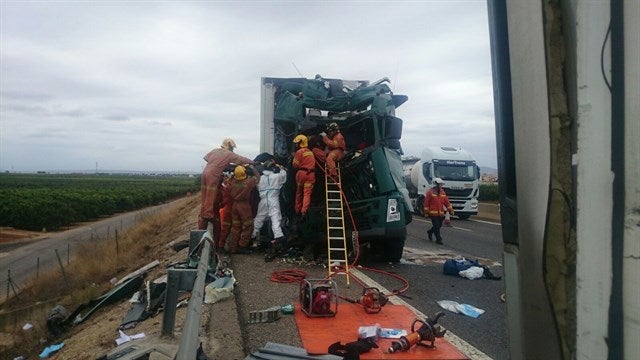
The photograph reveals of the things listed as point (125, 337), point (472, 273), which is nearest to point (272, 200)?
point (472, 273)

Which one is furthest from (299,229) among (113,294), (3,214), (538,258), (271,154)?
(3,214)

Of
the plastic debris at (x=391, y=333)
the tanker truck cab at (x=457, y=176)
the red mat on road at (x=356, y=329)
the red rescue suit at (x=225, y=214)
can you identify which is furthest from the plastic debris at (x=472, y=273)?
the tanker truck cab at (x=457, y=176)

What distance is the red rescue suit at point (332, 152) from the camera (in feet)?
27.9

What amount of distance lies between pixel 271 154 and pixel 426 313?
5.18 metres

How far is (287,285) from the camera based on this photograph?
21.7 ft

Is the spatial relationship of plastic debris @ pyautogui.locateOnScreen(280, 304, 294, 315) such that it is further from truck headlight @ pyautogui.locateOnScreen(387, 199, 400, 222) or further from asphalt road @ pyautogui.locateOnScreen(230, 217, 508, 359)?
truck headlight @ pyautogui.locateOnScreen(387, 199, 400, 222)

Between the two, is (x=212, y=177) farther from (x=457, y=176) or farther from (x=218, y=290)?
(x=457, y=176)

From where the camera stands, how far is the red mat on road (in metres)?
4.07

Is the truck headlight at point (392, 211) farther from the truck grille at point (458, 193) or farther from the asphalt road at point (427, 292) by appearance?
the truck grille at point (458, 193)

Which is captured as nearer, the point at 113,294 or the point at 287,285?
the point at 287,285

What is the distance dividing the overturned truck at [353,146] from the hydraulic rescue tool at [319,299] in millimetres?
2422

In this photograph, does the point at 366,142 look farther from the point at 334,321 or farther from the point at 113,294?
the point at 113,294

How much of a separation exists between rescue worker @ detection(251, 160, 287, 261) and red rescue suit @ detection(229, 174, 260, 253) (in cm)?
19

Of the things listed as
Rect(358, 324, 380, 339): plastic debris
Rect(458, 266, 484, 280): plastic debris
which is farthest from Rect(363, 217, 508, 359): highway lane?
Rect(358, 324, 380, 339): plastic debris
